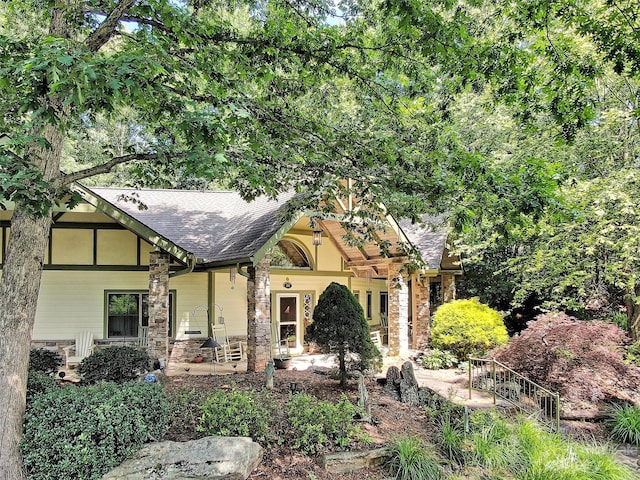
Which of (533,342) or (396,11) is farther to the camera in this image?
(533,342)

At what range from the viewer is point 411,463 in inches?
245

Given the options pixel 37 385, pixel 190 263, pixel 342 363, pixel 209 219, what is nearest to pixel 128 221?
pixel 190 263

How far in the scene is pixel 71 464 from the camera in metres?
5.14

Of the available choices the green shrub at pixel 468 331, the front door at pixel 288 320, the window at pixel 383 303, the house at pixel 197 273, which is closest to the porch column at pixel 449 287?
the house at pixel 197 273

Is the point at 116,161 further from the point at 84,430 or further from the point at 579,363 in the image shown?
the point at 579,363

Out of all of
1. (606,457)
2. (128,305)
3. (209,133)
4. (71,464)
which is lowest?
(606,457)

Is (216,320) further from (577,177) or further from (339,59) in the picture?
(577,177)

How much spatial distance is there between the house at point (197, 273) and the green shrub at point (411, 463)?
4474 millimetres

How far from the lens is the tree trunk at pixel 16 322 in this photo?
5266mm

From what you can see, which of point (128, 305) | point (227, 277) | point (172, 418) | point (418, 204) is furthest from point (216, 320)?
point (418, 204)

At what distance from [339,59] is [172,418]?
5.57m

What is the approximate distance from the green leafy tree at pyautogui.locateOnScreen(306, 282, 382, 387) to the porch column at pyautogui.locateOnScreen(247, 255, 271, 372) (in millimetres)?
2019

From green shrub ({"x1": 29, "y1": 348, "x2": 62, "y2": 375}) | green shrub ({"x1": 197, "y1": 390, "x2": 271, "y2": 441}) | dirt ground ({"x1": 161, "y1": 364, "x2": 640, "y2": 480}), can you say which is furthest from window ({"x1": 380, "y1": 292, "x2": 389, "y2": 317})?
green shrub ({"x1": 197, "y1": 390, "x2": 271, "y2": 441})

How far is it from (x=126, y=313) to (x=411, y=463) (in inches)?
375
